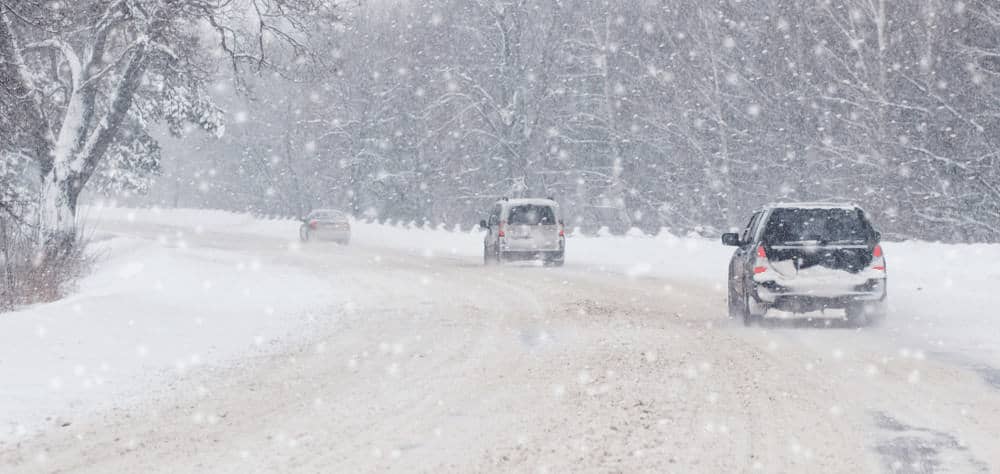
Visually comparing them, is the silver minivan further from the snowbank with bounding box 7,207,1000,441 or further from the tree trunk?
the tree trunk

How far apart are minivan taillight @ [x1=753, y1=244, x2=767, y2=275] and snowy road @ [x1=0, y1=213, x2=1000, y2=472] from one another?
807mm

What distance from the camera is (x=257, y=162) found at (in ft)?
272

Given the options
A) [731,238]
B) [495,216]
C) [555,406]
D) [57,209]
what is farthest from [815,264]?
[57,209]

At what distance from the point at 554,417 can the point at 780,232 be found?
7.96m

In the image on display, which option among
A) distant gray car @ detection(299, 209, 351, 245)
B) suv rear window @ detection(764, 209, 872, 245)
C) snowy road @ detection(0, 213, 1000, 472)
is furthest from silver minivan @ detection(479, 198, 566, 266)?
distant gray car @ detection(299, 209, 351, 245)

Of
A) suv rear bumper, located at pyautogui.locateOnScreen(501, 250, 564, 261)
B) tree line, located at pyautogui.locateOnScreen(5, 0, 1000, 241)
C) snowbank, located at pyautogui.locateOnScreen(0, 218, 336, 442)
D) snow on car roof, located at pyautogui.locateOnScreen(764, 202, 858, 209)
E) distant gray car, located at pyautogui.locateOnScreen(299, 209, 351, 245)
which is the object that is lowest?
snowbank, located at pyautogui.locateOnScreen(0, 218, 336, 442)

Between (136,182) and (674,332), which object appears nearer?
(674,332)

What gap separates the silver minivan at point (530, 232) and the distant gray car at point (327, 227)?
18.7m

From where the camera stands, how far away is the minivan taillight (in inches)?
583

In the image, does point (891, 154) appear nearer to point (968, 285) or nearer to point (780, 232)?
point (968, 285)

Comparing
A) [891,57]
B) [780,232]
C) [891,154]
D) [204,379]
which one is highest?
[891,57]

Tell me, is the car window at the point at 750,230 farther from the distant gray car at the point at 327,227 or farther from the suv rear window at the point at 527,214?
the distant gray car at the point at 327,227

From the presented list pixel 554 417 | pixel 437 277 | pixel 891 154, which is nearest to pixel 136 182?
pixel 437 277

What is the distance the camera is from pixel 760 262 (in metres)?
14.9
